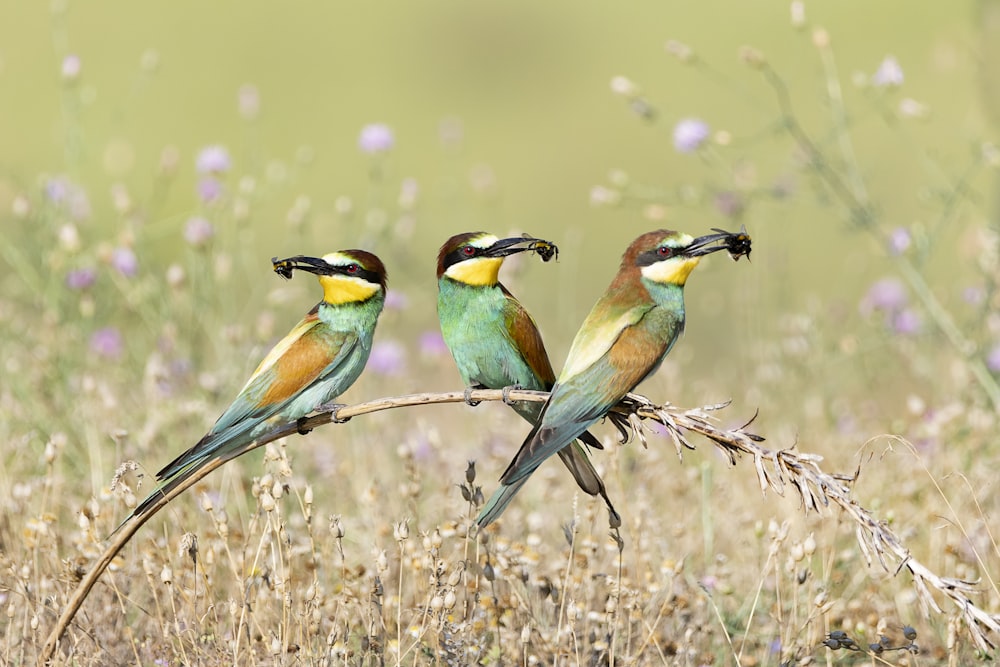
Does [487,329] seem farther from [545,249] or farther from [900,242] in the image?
[900,242]

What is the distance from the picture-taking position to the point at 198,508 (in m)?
3.38

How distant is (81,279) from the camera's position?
3.83m

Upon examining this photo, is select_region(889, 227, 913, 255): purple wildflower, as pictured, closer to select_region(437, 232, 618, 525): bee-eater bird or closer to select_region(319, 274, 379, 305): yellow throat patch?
select_region(437, 232, 618, 525): bee-eater bird

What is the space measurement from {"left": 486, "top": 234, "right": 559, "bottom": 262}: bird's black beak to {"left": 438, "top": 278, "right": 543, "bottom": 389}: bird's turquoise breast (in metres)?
0.34

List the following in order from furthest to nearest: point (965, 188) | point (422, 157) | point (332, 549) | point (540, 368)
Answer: point (422, 157), point (965, 188), point (332, 549), point (540, 368)

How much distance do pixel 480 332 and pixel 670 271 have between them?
21.1 inches

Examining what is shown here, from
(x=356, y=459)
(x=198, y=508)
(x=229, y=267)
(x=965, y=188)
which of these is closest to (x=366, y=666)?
(x=198, y=508)

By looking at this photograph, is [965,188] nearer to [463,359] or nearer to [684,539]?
[684,539]

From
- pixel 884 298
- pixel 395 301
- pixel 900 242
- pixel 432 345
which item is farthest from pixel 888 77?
pixel 432 345

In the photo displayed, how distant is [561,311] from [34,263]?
1886 millimetres

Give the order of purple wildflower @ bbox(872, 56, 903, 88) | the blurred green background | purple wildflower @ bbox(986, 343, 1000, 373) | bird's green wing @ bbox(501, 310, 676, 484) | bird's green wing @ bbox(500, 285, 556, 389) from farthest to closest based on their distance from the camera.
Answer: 1. the blurred green background
2. purple wildflower @ bbox(986, 343, 1000, 373)
3. purple wildflower @ bbox(872, 56, 903, 88)
4. bird's green wing @ bbox(500, 285, 556, 389)
5. bird's green wing @ bbox(501, 310, 676, 484)

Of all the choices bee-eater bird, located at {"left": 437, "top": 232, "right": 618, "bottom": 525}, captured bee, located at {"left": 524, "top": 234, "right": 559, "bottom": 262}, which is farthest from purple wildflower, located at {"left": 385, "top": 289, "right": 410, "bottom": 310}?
captured bee, located at {"left": 524, "top": 234, "right": 559, "bottom": 262}

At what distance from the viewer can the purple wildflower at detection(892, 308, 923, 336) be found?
4.29 m

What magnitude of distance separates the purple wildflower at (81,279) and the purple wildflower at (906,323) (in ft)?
8.51
